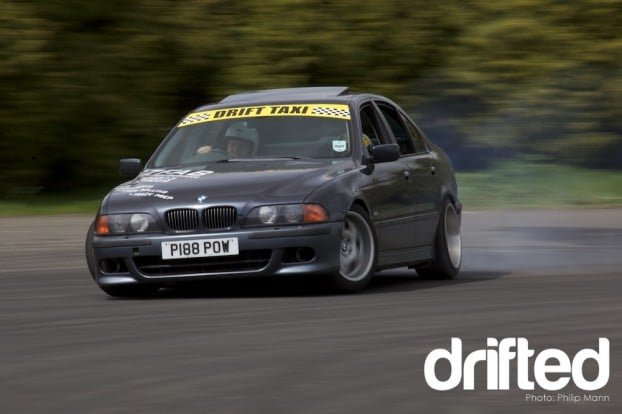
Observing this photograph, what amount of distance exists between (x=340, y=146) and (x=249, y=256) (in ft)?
4.45

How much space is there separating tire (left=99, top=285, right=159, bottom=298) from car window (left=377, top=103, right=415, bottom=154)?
7.40ft

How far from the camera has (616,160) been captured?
80.6 ft

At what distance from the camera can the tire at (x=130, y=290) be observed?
35.7ft

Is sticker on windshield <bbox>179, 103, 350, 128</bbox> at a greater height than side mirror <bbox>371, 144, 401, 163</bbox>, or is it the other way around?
sticker on windshield <bbox>179, 103, 350, 128</bbox>

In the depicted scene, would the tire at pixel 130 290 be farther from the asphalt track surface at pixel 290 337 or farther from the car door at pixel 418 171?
the car door at pixel 418 171

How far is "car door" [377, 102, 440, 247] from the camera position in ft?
A: 39.1

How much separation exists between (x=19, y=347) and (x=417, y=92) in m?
17.8

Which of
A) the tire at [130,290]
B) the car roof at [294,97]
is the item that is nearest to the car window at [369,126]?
the car roof at [294,97]

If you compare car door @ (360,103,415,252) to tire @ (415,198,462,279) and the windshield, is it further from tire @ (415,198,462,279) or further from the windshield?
tire @ (415,198,462,279)

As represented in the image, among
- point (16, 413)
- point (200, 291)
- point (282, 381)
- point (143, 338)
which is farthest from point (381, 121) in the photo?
point (16, 413)

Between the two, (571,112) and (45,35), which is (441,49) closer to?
(571,112)

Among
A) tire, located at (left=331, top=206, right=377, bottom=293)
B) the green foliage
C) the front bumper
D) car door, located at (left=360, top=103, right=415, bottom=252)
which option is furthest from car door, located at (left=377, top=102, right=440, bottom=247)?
the green foliage

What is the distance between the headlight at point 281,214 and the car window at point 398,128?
2093mm
